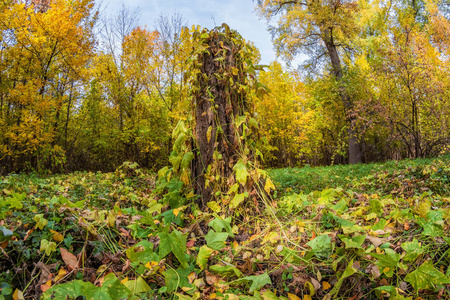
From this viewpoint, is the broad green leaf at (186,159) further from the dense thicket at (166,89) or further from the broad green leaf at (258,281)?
the dense thicket at (166,89)

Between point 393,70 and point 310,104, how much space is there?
3.90 metres

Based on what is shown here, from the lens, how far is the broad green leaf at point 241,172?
180cm

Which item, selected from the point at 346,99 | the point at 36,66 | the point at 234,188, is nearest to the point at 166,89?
the point at 36,66

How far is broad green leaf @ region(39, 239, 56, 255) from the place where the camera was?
1.16 m

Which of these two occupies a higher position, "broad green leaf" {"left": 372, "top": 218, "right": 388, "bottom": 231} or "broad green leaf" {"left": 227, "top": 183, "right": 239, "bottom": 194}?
"broad green leaf" {"left": 227, "top": 183, "right": 239, "bottom": 194}

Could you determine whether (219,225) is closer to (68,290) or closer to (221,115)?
(68,290)

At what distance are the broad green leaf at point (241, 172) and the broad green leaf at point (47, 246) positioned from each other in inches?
42.6

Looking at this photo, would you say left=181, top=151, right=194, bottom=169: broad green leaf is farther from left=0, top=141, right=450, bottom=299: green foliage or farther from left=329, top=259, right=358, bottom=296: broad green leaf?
left=329, top=259, right=358, bottom=296: broad green leaf

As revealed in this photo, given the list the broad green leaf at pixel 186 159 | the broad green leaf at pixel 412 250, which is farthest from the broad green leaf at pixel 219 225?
the broad green leaf at pixel 412 250

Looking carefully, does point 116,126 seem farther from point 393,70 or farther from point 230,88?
point 393,70

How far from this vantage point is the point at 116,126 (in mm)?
9695

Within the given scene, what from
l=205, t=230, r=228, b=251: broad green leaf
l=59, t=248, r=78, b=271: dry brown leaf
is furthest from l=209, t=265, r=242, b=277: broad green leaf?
l=59, t=248, r=78, b=271: dry brown leaf

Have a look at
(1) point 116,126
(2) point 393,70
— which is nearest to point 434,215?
(2) point 393,70

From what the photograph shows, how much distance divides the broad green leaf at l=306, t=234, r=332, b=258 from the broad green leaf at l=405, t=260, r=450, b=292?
1.05 ft
